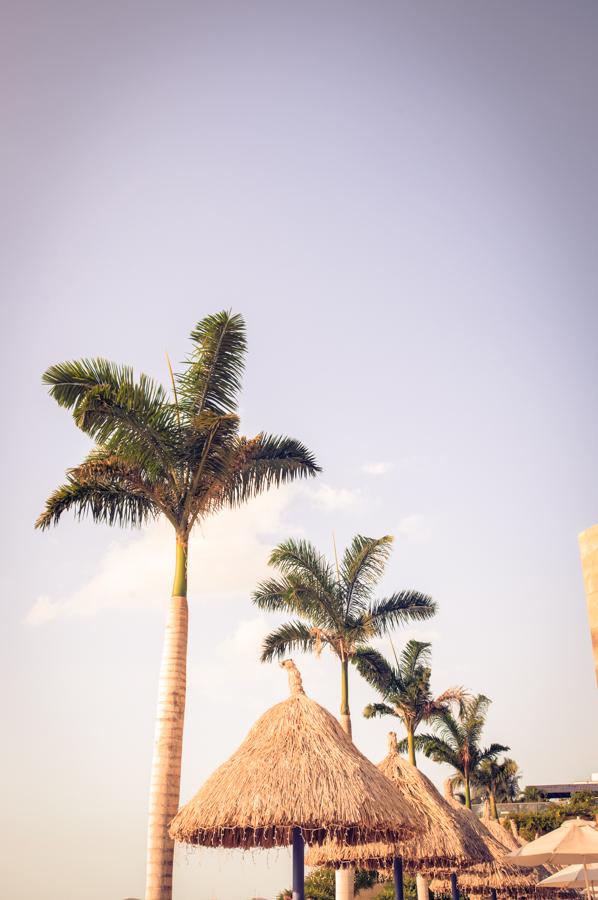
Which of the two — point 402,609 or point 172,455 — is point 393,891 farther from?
point 172,455

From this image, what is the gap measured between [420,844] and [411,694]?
13067 millimetres

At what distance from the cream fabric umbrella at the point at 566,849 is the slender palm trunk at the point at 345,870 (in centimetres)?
424

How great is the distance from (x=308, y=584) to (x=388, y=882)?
1768cm

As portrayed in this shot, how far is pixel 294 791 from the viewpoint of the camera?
1027 centimetres

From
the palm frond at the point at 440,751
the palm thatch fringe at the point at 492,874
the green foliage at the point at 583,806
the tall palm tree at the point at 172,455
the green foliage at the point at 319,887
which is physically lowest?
the green foliage at the point at 319,887

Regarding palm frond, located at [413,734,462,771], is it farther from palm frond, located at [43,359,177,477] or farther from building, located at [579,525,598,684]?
building, located at [579,525,598,684]

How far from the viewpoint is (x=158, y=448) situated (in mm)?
13547

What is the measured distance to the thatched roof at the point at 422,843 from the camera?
15.4 meters

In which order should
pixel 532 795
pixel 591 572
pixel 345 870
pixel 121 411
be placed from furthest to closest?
pixel 532 795
pixel 345 870
pixel 121 411
pixel 591 572

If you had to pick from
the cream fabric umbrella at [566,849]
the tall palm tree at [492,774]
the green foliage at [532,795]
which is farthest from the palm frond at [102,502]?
the green foliage at [532,795]

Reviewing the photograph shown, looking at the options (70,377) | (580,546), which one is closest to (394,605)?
(70,377)

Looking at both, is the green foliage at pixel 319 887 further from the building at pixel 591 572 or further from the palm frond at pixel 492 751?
the building at pixel 591 572

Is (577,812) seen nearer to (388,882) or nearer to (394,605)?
(388,882)

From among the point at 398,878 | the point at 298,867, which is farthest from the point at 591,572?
the point at 398,878
